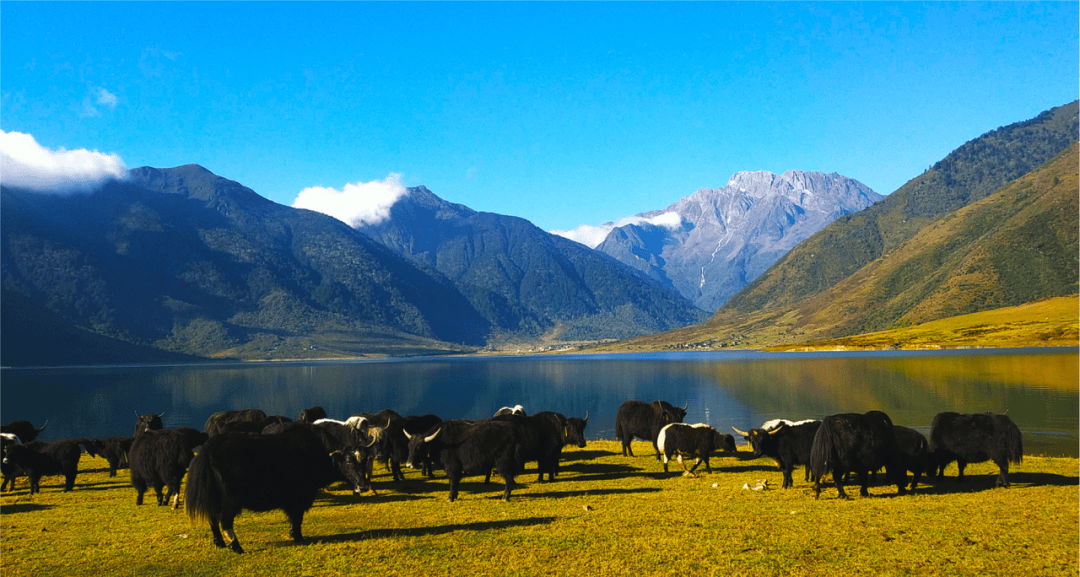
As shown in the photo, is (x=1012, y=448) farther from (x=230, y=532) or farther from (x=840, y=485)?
(x=230, y=532)

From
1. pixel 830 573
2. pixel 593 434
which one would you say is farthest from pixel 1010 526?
pixel 593 434

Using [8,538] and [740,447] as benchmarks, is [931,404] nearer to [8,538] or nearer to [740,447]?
[740,447]

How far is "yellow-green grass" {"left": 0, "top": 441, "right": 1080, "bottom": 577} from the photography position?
1113 centimetres

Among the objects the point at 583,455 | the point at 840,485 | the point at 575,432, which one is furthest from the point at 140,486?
the point at 840,485

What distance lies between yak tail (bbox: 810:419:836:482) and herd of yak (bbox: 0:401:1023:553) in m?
0.03

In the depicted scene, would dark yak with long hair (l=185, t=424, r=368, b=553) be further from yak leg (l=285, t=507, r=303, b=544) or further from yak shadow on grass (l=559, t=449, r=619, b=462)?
yak shadow on grass (l=559, t=449, r=619, b=462)

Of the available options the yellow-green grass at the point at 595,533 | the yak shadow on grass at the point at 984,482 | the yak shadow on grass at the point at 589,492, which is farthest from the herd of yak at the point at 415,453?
the yak shadow on grass at the point at 589,492

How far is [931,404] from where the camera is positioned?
159 ft

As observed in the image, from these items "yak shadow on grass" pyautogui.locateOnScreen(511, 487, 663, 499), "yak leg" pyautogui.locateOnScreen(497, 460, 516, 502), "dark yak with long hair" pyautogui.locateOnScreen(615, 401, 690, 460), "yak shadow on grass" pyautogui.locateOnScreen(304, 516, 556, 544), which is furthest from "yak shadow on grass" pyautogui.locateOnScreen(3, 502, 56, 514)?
"dark yak with long hair" pyautogui.locateOnScreen(615, 401, 690, 460)

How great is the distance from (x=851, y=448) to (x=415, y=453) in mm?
11518

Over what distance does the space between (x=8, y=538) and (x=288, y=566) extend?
7277 mm

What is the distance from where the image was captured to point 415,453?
1780cm

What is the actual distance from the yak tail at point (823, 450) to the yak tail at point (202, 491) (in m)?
14.2

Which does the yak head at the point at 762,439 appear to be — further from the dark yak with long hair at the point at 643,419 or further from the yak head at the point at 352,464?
the yak head at the point at 352,464
